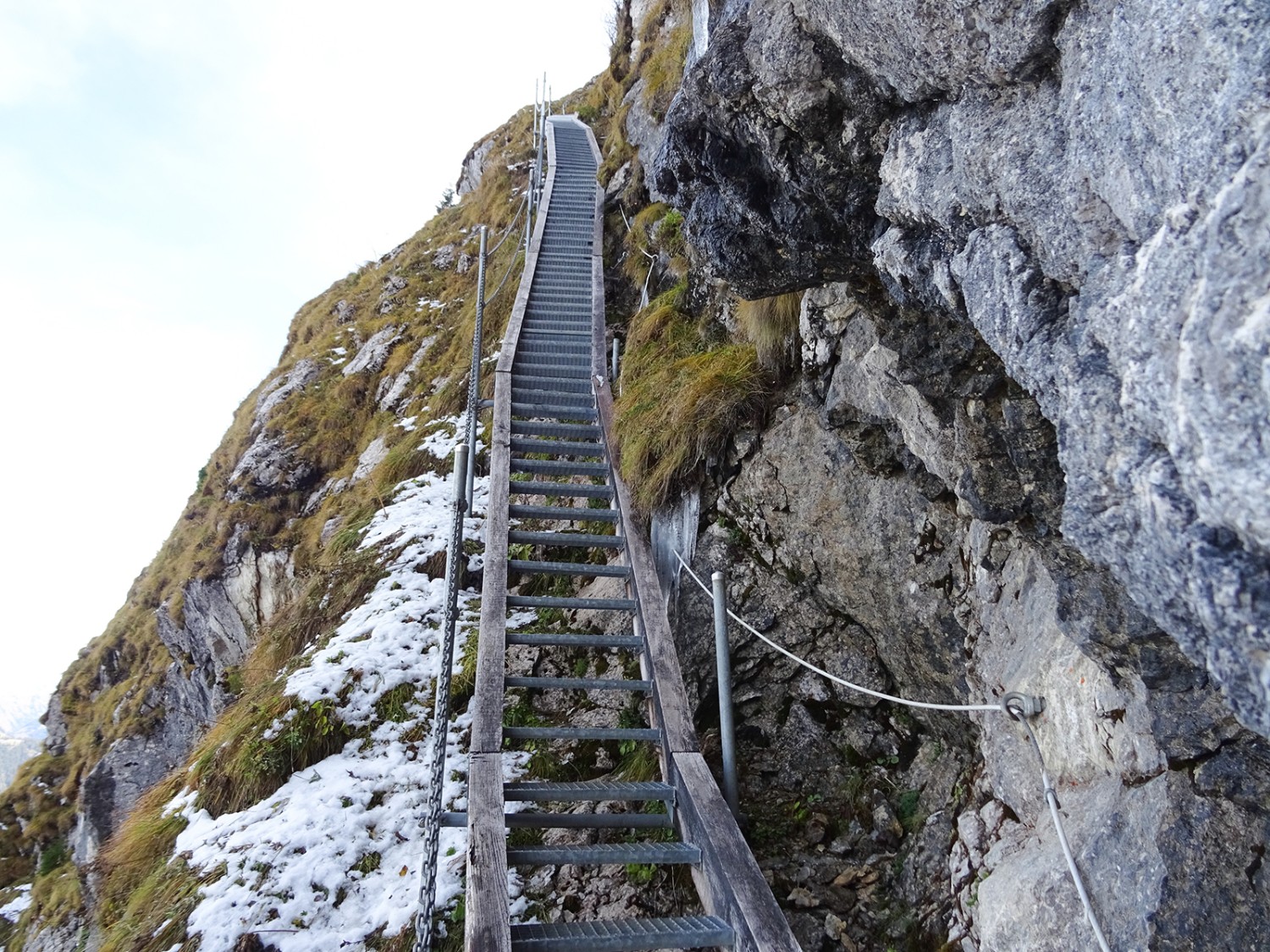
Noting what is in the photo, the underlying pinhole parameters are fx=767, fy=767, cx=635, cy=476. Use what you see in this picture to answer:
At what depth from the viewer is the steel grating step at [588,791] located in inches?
176

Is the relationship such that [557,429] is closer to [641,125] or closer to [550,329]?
[550,329]

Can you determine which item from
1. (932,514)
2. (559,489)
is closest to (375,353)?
(559,489)

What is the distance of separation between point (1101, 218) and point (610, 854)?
12.1 ft

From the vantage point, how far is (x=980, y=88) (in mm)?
2652

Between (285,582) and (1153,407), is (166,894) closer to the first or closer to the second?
(1153,407)

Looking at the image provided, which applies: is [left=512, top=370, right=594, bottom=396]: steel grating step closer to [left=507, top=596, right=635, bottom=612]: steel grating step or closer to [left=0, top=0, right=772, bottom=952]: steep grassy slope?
[left=0, top=0, right=772, bottom=952]: steep grassy slope

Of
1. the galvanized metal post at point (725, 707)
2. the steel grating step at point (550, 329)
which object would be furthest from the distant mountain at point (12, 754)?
the galvanized metal post at point (725, 707)

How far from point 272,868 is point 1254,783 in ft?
16.3

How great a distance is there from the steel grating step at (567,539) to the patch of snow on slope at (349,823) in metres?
1.10

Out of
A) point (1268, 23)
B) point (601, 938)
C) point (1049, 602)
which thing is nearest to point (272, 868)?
point (601, 938)

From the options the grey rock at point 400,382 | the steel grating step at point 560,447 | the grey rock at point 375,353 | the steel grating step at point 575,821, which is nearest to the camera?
the steel grating step at point 575,821

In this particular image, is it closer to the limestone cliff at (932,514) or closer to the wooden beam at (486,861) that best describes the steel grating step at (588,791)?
the wooden beam at (486,861)

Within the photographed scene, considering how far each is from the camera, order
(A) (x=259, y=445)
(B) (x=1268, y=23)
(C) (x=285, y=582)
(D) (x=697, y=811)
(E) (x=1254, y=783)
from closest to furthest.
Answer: (B) (x=1268, y=23)
(E) (x=1254, y=783)
(D) (x=697, y=811)
(C) (x=285, y=582)
(A) (x=259, y=445)

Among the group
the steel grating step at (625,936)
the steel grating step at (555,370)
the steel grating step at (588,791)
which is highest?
the steel grating step at (555,370)
